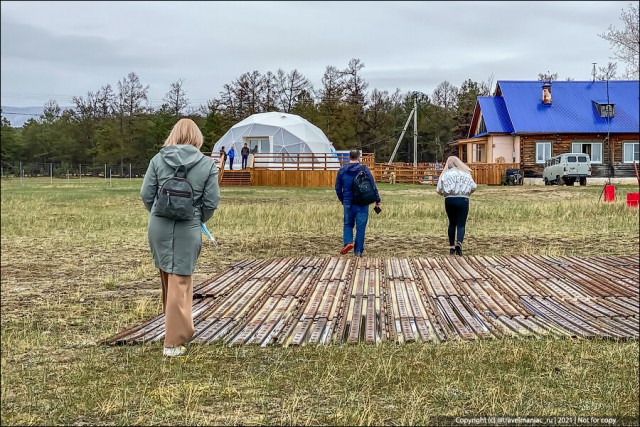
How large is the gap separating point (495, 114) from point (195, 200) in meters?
37.4

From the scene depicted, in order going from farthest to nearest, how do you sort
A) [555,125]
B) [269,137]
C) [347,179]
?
[269,137], [555,125], [347,179]

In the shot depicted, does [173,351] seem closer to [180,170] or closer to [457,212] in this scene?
[180,170]

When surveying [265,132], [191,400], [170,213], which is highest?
[265,132]

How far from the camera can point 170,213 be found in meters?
4.06

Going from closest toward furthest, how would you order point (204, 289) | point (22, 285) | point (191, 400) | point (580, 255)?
point (191, 400) < point (204, 289) < point (22, 285) < point (580, 255)

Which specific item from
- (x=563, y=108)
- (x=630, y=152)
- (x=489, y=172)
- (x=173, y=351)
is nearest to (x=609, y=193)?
(x=489, y=172)

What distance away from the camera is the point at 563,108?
128 feet

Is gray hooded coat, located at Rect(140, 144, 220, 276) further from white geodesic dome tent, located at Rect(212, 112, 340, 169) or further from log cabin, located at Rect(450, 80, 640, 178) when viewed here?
white geodesic dome tent, located at Rect(212, 112, 340, 169)

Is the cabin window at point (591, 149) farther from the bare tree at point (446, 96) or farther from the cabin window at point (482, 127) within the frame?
the bare tree at point (446, 96)

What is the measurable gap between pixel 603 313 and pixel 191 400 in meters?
3.25

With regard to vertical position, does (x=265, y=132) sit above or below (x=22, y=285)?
above

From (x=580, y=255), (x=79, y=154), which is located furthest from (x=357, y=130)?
(x=580, y=255)

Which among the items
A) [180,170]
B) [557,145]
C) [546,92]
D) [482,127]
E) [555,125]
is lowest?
[180,170]

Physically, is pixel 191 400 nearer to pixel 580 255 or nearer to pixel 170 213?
pixel 170 213
